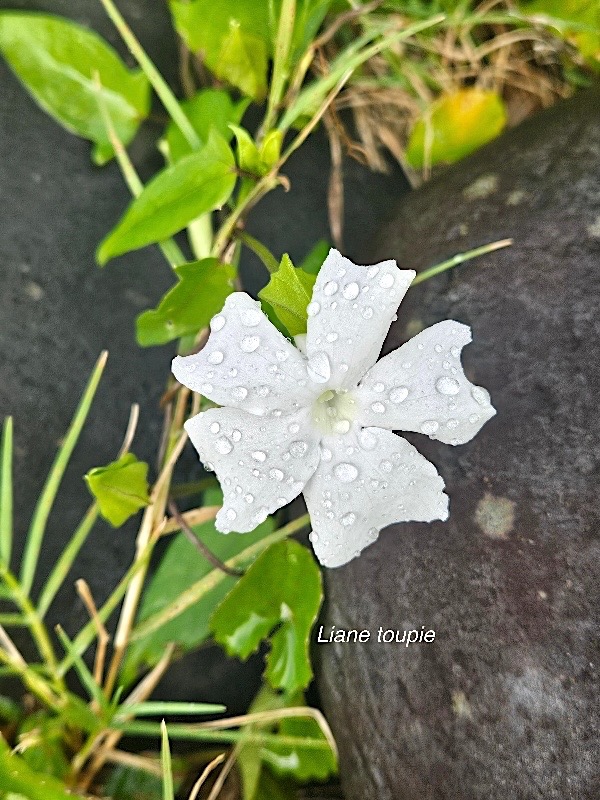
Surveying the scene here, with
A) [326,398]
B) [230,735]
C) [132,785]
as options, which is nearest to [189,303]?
[326,398]

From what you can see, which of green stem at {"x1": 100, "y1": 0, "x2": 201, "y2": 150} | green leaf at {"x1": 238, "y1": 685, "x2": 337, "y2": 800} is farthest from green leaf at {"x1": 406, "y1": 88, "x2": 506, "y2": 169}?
green leaf at {"x1": 238, "y1": 685, "x2": 337, "y2": 800}

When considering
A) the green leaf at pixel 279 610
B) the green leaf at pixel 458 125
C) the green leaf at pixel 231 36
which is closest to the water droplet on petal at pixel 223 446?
the green leaf at pixel 279 610

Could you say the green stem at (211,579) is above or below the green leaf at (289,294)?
below

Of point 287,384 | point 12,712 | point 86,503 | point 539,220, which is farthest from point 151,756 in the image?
point 539,220

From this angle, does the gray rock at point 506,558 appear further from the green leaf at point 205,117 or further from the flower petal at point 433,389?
the green leaf at point 205,117

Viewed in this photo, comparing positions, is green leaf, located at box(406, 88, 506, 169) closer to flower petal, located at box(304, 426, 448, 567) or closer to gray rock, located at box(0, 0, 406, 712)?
gray rock, located at box(0, 0, 406, 712)

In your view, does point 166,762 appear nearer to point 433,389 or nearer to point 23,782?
point 23,782
